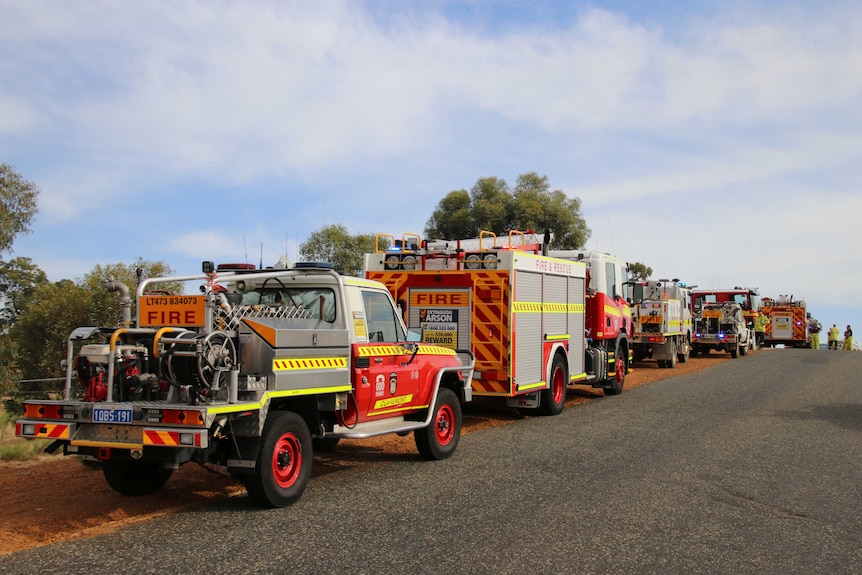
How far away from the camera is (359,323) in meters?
7.85

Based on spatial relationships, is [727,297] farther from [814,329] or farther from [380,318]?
[380,318]

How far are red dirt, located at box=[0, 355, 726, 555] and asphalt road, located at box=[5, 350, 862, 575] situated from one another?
0.28 m

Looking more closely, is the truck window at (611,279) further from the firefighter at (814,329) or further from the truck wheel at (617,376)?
the firefighter at (814,329)

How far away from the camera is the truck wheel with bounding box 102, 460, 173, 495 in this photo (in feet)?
22.4

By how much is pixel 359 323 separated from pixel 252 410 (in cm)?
192

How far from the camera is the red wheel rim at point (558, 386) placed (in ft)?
44.2

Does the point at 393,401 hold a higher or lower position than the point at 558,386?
higher

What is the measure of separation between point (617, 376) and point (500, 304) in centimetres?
620

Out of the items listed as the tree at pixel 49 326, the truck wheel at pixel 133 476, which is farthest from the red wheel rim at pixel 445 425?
the tree at pixel 49 326

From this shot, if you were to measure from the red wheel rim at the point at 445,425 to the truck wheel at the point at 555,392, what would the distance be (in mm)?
4071

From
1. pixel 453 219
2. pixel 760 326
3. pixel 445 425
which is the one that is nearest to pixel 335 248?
pixel 453 219

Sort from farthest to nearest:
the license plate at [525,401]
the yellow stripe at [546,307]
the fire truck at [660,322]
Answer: the fire truck at [660,322], the license plate at [525,401], the yellow stripe at [546,307]

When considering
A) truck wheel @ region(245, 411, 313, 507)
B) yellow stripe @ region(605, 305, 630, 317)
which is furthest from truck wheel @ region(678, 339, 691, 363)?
truck wheel @ region(245, 411, 313, 507)

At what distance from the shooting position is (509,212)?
34938 mm
